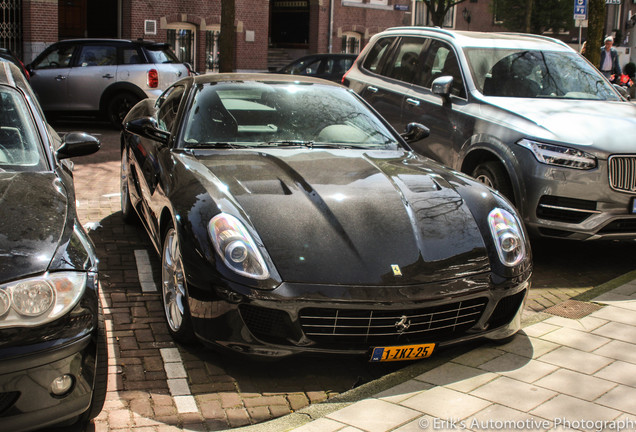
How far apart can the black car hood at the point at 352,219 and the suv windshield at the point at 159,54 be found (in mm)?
11239

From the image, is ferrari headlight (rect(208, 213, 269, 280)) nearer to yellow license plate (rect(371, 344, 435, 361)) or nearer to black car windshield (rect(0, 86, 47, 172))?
yellow license plate (rect(371, 344, 435, 361))

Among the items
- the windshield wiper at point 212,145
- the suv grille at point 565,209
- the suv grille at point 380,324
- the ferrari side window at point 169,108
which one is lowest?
the suv grille at point 380,324

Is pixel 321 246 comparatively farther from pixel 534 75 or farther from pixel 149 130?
pixel 534 75

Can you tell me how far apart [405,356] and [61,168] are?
2215mm

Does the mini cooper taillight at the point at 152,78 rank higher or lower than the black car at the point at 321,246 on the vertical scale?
higher

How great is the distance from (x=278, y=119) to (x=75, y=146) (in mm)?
1510

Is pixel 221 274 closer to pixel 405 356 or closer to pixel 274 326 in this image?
pixel 274 326

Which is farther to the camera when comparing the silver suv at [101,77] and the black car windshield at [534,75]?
the silver suv at [101,77]

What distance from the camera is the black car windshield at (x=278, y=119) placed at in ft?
17.8

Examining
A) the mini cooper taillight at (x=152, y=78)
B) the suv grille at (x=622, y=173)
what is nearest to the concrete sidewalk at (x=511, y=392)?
the suv grille at (x=622, y=173)

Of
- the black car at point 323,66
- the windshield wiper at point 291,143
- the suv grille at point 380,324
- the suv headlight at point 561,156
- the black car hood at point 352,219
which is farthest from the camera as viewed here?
the black car at point 323,66

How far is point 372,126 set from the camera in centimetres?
587

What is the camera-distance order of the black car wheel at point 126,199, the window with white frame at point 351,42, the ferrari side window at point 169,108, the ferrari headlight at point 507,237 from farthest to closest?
the window with white frame at point 351,42
the black car wheel at point 126,199
the ferrari side window at point 169,108
the ferrari headlight at point 507,237

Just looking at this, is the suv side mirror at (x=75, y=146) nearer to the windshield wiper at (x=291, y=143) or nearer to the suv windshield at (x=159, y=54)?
Result: the windshield wiper at (x=291, y=143)
